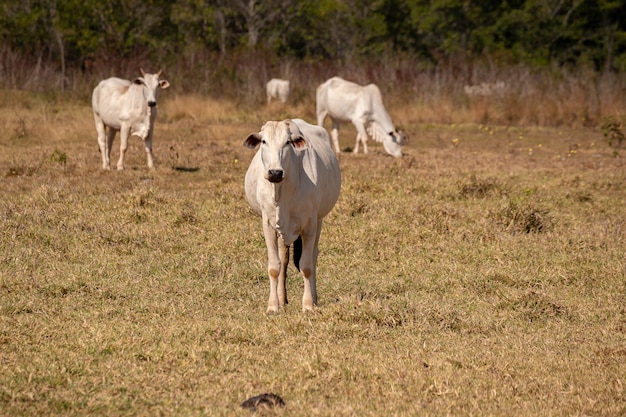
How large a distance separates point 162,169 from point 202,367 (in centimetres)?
791

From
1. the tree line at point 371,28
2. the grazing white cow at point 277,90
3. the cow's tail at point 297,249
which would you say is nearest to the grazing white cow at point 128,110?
the cow's tail at point 297,249

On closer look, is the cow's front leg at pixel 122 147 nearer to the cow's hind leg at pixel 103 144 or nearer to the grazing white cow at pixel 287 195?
the cow's hind leg at pixel 103 144

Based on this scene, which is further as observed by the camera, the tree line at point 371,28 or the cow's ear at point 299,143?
the tree line at point 371,28

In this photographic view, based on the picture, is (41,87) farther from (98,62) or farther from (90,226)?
(90,226)

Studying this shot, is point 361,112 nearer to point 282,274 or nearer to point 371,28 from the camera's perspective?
point 282,274

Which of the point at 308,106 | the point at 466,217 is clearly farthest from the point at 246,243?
the point at 308,106

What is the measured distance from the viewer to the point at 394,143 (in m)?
16.0

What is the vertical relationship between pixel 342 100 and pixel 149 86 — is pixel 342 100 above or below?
below

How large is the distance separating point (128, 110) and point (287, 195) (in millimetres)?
7501

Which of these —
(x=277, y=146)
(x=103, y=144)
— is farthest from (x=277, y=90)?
(x=277, y=146)

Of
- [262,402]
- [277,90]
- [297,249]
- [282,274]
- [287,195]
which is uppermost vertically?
[277,90]

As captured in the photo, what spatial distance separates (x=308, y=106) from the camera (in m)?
21.4

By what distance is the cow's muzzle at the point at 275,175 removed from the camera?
5902 millimetres

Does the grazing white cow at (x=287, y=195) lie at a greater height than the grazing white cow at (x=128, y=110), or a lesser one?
lesser
